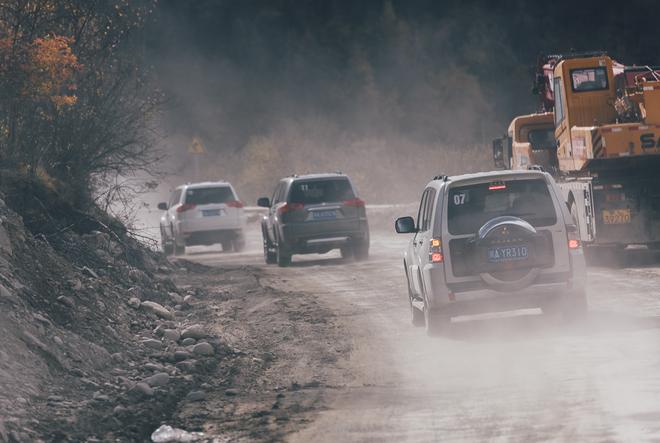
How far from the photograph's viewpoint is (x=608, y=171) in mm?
22391

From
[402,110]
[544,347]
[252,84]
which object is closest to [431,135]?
[402,110]

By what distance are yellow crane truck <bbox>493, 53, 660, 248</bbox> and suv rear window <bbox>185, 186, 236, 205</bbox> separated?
34.4 feet

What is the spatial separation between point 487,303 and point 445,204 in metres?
1.14

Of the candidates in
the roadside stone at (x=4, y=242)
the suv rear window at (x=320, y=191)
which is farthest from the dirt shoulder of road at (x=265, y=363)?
the suv rear window at (x=320, y=191)

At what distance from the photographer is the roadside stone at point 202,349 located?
13.3 m

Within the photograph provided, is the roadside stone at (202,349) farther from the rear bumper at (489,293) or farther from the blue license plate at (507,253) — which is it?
the blue license plate at (507,253)

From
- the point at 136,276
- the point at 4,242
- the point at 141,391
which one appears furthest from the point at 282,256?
the point at 141,391

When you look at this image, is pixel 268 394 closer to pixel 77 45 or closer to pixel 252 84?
pixel 77 45

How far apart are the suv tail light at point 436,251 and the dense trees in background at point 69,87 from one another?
862cm

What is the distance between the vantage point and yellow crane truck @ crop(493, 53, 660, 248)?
2180cm

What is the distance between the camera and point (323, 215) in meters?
26.2

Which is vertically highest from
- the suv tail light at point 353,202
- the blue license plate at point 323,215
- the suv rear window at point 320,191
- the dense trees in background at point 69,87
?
the dense trees in background at point 69,87

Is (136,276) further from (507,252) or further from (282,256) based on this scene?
(282,256)

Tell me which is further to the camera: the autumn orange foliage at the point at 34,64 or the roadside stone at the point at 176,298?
the autumn orange foliage at the point at 34,64
